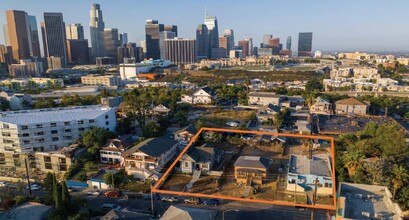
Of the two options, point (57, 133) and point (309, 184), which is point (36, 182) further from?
point (309, 184)

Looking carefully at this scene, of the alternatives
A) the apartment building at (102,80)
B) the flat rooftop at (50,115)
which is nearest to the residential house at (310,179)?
the flat rooftop at (50,115)

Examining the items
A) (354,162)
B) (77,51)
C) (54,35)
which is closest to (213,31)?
(77,51)

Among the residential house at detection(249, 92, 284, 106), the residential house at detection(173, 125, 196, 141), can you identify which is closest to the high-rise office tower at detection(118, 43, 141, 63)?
the residential house at detection(249, 92, 284, 106)

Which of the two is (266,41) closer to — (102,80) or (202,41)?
(202,41)

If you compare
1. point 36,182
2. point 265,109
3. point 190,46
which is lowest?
point 36,182

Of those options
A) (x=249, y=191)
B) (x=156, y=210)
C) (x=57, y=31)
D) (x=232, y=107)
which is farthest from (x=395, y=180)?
(x=57, y=31)
